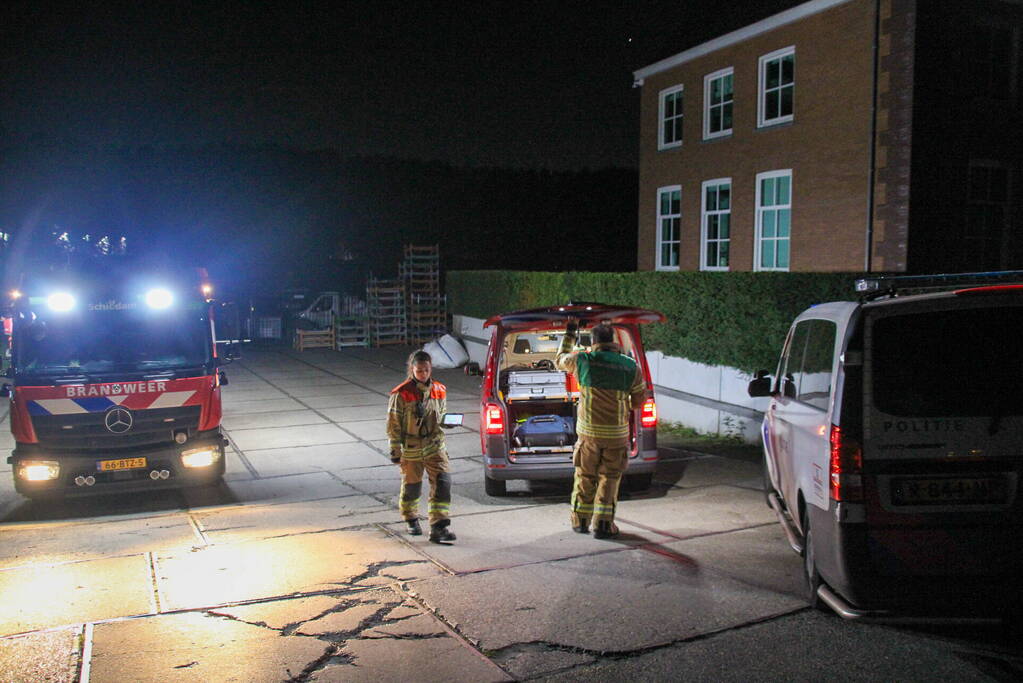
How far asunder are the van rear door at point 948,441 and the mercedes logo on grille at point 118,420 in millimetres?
7189

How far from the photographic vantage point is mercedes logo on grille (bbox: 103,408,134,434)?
8.88 m

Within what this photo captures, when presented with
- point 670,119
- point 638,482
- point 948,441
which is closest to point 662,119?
point 670,119

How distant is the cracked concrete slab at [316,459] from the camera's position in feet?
36.5

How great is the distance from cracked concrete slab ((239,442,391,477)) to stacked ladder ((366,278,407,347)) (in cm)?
1669

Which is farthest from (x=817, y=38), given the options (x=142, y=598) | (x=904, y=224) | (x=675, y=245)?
(x=142, y=598)

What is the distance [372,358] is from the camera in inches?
1015

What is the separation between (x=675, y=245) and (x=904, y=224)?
7.39m

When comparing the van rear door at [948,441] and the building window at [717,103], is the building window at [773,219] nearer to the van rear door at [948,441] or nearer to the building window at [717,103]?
the building window at [717,103]

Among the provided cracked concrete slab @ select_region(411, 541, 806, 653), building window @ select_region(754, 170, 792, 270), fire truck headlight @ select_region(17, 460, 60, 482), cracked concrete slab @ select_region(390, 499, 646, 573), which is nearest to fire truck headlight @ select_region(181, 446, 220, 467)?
fire truck headlight @ select_region(17, 460, 60, 482)

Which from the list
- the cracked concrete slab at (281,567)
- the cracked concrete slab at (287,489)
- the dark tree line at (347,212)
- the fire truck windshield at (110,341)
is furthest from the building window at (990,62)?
the dark tree line at (347,212)

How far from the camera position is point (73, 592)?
20.6 ft

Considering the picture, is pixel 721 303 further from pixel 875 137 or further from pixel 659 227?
pixel 659 227

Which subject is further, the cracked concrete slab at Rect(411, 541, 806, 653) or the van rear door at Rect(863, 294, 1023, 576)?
the cracked concrete slab at Rect(411, 541, 806, 653)

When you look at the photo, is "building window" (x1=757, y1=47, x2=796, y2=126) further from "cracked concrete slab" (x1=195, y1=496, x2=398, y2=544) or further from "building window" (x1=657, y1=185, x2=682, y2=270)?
"cracked concrete slab" (x1=195, y1=496, x2=398, y2=544)
